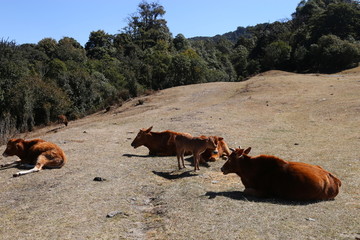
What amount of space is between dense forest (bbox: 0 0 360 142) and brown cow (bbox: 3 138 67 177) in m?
9.03

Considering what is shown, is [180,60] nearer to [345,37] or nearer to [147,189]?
[345,37]

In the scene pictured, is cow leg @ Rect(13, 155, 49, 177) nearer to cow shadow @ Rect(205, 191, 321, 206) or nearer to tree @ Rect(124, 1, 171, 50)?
cow shadow @ Rect(205, 191, 321, 206)

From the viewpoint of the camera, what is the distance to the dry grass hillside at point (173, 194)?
628cm

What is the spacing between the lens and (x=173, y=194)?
332 inches

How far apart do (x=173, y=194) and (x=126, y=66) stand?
50.5 metres

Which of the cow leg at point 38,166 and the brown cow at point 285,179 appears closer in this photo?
the brown cow at point 285,179

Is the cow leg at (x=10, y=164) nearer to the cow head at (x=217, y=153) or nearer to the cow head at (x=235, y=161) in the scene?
the cow head at (x=217, y=153)

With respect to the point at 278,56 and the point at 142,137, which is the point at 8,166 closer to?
the point at 142,137

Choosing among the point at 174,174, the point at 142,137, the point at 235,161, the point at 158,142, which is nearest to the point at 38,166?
the point at 174,174

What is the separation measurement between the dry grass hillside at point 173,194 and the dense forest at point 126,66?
1088 centimetres

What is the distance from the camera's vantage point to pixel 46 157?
11047 mm

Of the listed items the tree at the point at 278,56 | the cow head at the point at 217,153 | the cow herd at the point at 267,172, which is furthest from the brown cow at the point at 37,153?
the tree at the point at 278,56

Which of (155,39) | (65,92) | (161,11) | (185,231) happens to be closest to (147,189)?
(185,231)

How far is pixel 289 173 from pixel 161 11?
8656 centimetres
